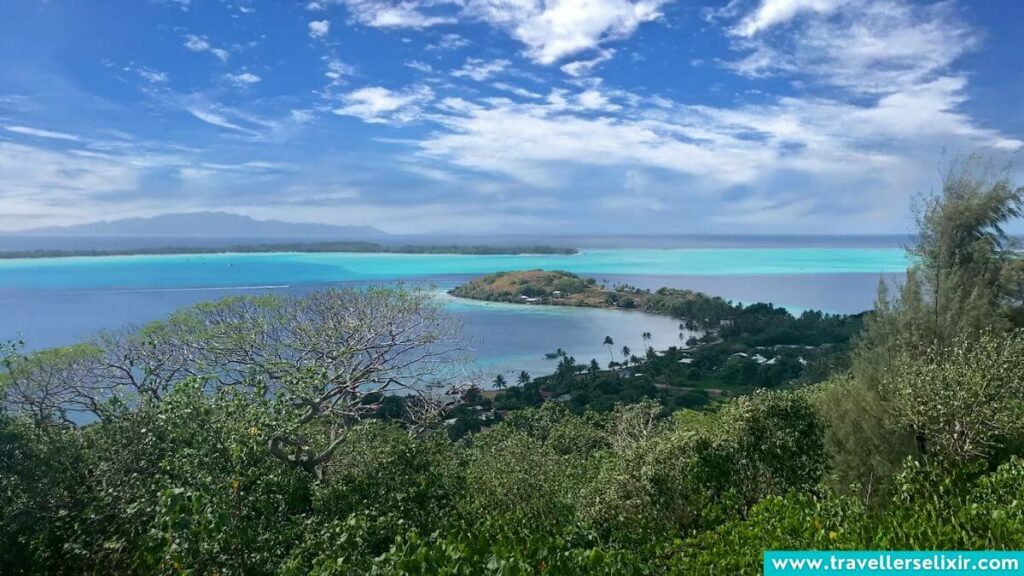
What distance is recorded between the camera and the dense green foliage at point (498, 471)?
380cm

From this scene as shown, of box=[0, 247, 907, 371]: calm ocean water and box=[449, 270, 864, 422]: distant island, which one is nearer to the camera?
box=[0, 247, 907, 371]: calm ocean water

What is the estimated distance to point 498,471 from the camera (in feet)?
23.5

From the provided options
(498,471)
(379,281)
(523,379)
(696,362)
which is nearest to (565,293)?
(696,362)

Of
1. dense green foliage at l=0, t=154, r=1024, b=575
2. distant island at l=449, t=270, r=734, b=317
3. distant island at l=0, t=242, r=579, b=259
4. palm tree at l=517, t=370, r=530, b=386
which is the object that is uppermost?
distant island at l=0, t=242, r=579, b=259

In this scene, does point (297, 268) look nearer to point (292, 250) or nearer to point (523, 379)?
point (292, 250)

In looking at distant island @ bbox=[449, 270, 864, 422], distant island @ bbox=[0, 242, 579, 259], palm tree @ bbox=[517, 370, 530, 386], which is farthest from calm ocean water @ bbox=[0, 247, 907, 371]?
palm tree @ bbox=[517, 370, 530, 386]

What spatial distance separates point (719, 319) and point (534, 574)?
5414 cm

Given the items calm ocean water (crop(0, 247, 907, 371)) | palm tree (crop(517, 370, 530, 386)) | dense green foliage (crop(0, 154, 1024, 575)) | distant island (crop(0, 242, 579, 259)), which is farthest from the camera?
distant island (crop(0, 242, 579, 259))

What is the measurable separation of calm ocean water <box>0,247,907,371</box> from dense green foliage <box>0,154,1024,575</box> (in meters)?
2.20

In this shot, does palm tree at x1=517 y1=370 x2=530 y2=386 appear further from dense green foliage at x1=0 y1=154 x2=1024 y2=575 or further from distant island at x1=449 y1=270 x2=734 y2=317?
distant island at x1=449 y1=270 x2=734 y2=317

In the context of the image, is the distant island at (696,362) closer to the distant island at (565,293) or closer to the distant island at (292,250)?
the distant island at (565,293)

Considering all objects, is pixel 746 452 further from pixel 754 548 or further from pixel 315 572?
pixel 315 572

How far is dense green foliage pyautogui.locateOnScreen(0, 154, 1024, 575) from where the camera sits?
3801 millimetres

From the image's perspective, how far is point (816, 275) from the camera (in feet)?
311
